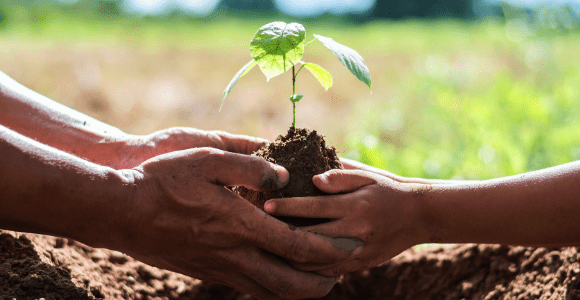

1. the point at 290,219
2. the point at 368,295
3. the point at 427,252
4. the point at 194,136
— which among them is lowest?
the point at 368,295

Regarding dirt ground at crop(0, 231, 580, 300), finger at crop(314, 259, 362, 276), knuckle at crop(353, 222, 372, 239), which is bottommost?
dirt ground at crop(0, 231, 580, 300)

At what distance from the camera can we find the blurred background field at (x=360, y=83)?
338cm

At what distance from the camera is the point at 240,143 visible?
1.79 meters

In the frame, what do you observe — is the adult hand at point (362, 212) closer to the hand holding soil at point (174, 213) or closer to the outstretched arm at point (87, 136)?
the hand holding soil at point (174, 213)

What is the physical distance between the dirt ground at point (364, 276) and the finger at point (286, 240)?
1.98 ft

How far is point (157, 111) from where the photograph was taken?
509 cm

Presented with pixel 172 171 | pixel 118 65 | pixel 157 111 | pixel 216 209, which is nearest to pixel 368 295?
pixel 216 209

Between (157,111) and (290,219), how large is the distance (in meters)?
4.07

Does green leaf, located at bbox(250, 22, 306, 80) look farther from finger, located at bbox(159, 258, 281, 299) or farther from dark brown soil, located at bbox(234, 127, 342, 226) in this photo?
finger, located at bbox(159, 258, 281, 299)

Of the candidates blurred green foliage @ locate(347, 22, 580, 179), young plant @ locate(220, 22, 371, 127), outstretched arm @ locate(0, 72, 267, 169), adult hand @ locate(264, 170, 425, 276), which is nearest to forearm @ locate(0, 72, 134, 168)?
outstretched arm @ locate(0, 72, 267, 169)

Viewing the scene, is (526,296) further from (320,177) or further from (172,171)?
(172,171)

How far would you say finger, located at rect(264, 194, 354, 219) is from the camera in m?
1.27

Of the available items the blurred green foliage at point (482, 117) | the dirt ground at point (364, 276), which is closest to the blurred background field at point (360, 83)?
the blurred green foliage at point (482, 117)

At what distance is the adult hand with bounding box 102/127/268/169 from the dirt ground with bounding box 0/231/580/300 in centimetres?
39
